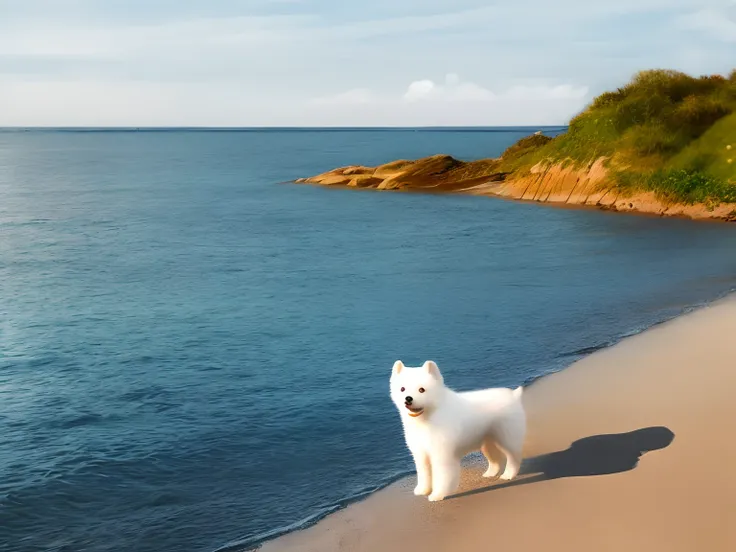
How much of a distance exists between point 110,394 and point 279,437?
5.37 meters

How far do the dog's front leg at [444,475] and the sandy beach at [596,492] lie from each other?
0.18 m

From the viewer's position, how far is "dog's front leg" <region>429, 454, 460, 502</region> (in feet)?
40.3

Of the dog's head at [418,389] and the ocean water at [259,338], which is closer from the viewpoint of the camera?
the dog's head at [418,389]

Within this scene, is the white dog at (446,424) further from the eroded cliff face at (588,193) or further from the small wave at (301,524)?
the eroded cliff face at (588,193)

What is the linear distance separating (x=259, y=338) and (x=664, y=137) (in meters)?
43.2

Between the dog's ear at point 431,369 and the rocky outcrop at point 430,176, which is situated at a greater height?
the rocky outcrop at point 430,176

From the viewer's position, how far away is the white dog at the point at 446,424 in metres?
11.9

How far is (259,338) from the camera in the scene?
24.8 m

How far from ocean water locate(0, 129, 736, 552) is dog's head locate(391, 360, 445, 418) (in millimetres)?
2491

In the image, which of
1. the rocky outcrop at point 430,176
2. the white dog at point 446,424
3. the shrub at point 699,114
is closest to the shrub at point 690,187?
the shrub at point 699,114

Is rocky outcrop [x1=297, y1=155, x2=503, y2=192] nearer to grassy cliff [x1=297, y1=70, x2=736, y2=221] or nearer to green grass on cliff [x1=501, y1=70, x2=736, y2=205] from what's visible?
grassy cliff [x1=297, y1=70, x2=736, y2=221]

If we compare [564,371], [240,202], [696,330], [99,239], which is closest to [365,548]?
[564,371]

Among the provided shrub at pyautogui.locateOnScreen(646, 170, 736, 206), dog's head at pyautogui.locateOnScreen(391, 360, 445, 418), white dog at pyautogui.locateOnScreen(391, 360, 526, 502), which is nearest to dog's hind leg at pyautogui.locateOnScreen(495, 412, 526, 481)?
white dog at pyautogui.locateOnScreen(391, 360, 526, 502)

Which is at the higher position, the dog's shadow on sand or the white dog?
the white dog
